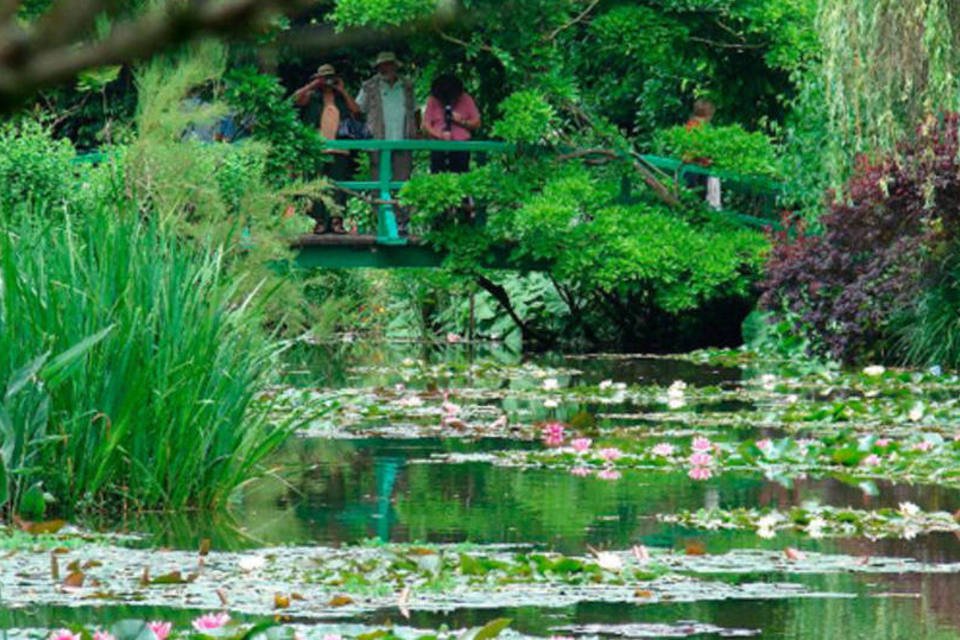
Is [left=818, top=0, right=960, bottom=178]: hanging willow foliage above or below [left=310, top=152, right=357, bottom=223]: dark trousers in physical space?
above

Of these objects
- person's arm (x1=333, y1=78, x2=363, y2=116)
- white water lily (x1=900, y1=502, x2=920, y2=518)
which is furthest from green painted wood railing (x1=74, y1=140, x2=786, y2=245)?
white water lily (x1=900, y1=502, x2=920, y2=518)

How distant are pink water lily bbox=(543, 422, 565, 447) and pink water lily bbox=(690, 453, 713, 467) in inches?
53.8

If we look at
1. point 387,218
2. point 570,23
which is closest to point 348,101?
point 387,218

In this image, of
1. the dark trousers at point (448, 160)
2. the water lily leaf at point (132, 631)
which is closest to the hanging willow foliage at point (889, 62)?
the dark trousers at point (448, 160)

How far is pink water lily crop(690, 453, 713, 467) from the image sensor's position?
389 inches

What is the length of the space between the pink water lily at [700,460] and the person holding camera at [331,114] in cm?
1227

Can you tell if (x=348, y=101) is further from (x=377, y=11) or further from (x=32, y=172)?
(x=32, y=172)

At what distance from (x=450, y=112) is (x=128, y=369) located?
1433 centimetres

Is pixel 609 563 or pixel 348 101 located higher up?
pixel 348 101

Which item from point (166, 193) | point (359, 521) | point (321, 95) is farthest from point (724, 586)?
point (321, 95)

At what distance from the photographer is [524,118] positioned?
21.6 metres

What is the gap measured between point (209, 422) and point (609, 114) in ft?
66.7

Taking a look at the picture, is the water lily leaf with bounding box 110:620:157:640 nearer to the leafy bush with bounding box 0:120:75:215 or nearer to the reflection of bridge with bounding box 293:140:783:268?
the leafy bush with bounding box 0:120:75:215

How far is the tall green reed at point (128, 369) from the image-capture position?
7691mm
